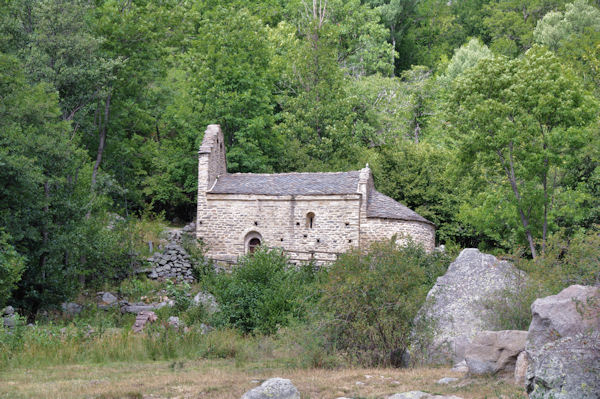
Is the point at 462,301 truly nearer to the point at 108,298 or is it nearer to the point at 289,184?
the point at 108,298

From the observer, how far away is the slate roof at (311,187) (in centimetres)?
2995

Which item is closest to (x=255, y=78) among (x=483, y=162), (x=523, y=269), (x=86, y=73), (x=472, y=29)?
(x=86, y=73)

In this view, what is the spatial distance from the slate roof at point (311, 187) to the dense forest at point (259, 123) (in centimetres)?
320

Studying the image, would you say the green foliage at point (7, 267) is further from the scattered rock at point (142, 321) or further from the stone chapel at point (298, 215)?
the stone chapel at point (298, 215)

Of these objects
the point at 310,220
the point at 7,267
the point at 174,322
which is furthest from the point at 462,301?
the point at 310,220

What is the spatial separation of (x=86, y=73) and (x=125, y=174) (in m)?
10.3

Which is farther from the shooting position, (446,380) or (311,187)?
(311,187)

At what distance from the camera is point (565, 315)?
9469 mm

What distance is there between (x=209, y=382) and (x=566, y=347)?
20.0ft

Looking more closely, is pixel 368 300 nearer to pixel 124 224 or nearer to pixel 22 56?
pixel 124 224

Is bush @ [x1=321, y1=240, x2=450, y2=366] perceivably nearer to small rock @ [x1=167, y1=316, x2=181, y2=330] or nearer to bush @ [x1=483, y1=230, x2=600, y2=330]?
bush @ [x1=483, y1=230, x2=600, y2=330]

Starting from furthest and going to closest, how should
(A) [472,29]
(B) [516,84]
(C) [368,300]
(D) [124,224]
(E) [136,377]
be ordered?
1. (A) [472,29]
2. (D) [124,224]
3. (B) [516,84]
4. (C) [368,300]
5. (E) [136,377]

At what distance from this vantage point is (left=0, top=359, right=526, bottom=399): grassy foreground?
1034cm

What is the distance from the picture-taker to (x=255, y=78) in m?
38.4
